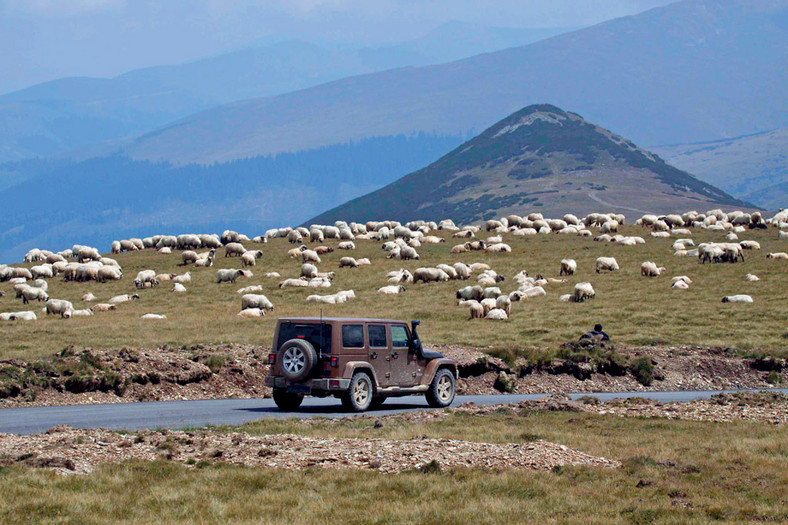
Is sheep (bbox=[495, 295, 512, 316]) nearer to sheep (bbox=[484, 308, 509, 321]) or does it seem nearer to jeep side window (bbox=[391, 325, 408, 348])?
sheep (bbox=[484, 308, 509, 321])

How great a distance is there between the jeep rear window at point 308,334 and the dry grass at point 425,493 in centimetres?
809

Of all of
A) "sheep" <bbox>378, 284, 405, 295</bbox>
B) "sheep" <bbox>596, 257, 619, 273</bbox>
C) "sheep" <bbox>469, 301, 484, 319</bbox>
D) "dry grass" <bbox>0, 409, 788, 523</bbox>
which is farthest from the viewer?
"sheep" <bbox>596, 257, 619, 273</bbox>

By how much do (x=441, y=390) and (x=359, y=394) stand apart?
2.90 m

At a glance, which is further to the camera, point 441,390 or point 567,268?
point 567,268

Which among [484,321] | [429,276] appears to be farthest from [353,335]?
[429,276]

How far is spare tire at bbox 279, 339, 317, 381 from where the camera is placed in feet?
71.5

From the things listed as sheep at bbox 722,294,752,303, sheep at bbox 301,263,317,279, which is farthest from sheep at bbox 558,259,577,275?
sheep at bbox 301,263,317,279

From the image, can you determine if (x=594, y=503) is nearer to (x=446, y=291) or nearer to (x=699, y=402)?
(x=699, y=402)

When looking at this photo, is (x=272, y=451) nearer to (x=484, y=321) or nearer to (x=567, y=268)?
(x=484, y=321)

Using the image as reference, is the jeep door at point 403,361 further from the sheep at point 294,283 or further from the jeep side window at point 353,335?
the sheep at point 294,283

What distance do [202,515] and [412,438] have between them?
5.91 meters

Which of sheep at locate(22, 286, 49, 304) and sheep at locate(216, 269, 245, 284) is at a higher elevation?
sheep at locate(216, 269, 245, 284)

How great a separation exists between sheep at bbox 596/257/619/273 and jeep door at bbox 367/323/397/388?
39380 millimetres

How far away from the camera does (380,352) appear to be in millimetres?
22703
